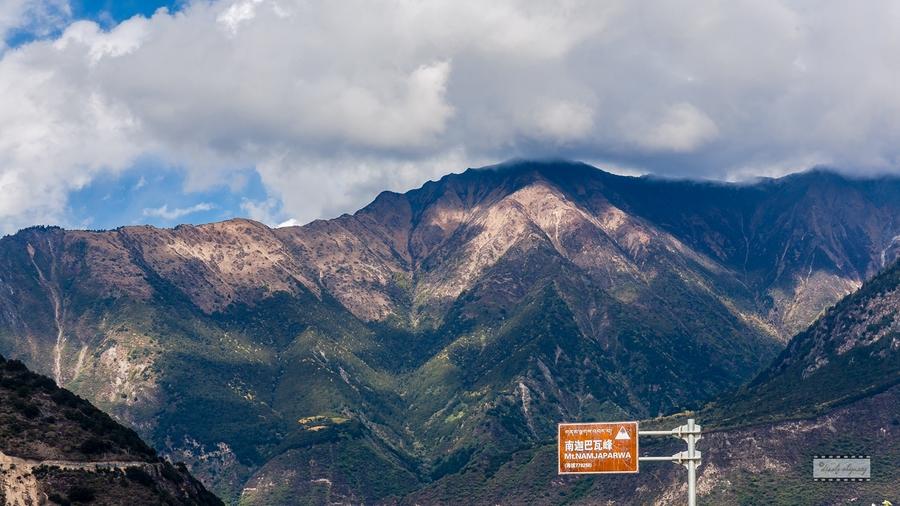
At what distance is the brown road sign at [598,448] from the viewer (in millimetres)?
97625

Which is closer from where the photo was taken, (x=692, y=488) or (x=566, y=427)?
(x=692, y=488)

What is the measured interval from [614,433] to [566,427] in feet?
13.4

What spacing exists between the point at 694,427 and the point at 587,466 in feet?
41.1

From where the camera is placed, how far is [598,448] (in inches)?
3880

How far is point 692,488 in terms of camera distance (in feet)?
288

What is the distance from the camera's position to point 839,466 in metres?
128

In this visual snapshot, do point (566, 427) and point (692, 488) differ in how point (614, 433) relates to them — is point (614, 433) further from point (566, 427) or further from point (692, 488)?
point (692, 488)

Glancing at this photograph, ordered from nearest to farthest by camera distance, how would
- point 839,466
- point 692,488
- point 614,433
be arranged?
point 692,488, point 614,433, point 839,466

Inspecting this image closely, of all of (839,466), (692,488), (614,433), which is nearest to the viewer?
(692,488)

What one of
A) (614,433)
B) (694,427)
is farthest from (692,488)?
(614,433)

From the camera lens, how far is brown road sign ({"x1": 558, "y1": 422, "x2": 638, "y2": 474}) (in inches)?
3844

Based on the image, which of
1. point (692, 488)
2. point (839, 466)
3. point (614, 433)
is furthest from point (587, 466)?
point (839, 466)

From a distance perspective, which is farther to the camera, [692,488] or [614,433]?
[614,433]

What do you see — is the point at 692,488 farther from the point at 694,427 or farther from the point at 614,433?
the point at 614,433
